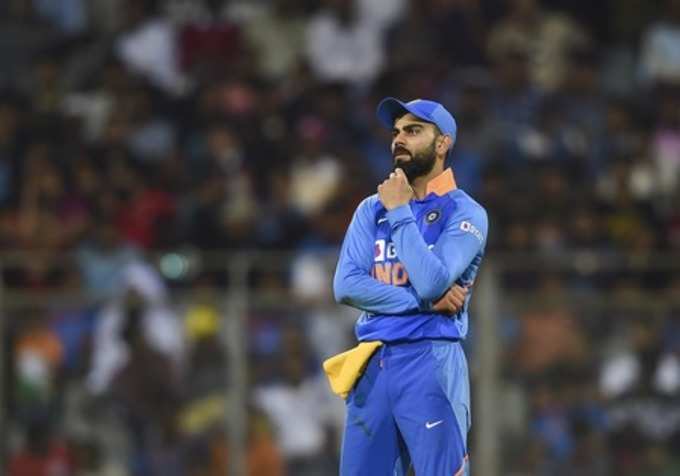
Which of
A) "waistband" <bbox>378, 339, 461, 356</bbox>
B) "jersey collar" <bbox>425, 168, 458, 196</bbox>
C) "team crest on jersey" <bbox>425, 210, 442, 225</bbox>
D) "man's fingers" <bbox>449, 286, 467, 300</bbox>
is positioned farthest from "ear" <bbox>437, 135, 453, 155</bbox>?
"waistband" <bbox>378, 339, 461, 356</bbox>

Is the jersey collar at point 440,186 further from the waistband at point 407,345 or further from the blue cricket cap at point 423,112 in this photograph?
the waistband at point 407,345

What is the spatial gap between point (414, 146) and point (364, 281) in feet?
2.04

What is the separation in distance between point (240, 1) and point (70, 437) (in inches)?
215

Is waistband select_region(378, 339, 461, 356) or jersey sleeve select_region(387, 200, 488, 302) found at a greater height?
jersey sleeve select_region(387, 200, 488, 302)

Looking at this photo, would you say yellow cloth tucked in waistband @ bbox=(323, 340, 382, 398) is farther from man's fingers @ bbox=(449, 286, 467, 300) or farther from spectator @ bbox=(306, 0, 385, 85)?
spectator @ bbox=(306, 0, 385, 85)

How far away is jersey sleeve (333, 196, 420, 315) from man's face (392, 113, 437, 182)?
0.88 feet

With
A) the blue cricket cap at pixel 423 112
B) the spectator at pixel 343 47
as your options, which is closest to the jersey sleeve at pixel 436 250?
the blue cricket cap at pixel 423 112

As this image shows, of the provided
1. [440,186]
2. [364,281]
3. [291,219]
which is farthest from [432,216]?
[291,219]

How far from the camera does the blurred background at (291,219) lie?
13266mm

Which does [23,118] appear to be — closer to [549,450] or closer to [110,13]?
[110,13]

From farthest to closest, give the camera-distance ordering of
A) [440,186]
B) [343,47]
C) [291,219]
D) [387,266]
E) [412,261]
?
[343,47]
[291,219]
[440,186]
[387,266]
[412,261]

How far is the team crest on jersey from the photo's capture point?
8148 millimetres

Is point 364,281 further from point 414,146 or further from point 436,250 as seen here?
point 414,146

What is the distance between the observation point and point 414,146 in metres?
8.14
